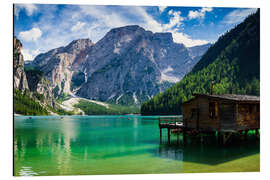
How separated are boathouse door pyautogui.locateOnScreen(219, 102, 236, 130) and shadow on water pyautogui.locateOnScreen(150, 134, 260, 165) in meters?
1.99

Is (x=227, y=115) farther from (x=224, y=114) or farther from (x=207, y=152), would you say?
(x=207, y=152)

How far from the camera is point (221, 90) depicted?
326 feet

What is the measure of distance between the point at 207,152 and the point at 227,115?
3752 mm

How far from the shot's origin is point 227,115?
23641mm

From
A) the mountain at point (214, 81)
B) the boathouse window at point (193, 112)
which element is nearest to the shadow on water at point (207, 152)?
the boathouse window at point (193, 112)

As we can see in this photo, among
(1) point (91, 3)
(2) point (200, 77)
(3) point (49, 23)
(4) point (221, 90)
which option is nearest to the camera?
(1) point (91, 3)

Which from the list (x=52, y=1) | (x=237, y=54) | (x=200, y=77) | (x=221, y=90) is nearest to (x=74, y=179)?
(x=52, y=1)

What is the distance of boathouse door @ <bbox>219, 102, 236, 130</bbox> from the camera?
23.5m

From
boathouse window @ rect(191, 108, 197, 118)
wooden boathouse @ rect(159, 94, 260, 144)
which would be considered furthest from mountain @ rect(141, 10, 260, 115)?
boathouse window @ rect(191, 108, 197, 118)

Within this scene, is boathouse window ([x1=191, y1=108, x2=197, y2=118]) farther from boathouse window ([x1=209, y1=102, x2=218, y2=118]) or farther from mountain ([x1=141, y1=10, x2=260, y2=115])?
mountain ([x1=141, y1=10, x2=260, y2=115])

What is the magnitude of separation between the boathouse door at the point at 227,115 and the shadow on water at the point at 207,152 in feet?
6.54

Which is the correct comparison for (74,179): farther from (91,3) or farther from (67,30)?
(67,30)
